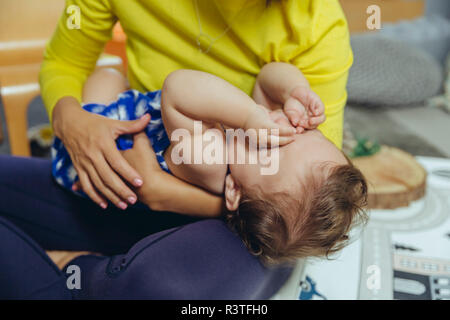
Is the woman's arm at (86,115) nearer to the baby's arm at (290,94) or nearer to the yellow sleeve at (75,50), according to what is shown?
the yellow sleeve at (75,50)

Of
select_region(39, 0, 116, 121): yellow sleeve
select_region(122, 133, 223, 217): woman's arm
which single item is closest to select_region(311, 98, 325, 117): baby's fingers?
select_region(122, 133, 223, 217): woman's arm

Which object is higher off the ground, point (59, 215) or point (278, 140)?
point (278, 140)

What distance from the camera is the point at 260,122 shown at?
0.64 metres

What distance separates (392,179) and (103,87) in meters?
0.98

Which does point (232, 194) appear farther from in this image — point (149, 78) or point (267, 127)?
point (149, 78)

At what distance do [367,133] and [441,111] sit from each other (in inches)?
22.4

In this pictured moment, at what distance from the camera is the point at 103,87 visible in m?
0.87

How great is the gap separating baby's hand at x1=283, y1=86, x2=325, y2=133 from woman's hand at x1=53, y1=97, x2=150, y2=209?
273 mm

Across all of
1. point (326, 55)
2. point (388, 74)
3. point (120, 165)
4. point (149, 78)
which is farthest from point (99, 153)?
point (388, 74)

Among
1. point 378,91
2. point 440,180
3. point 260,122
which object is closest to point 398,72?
point 378,91

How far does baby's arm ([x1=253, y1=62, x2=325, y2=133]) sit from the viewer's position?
661 mm

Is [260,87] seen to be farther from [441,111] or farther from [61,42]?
[441,111]

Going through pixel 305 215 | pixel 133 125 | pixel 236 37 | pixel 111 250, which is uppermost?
pixel 236 37

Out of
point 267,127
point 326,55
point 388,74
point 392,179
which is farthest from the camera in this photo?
point 388,74
